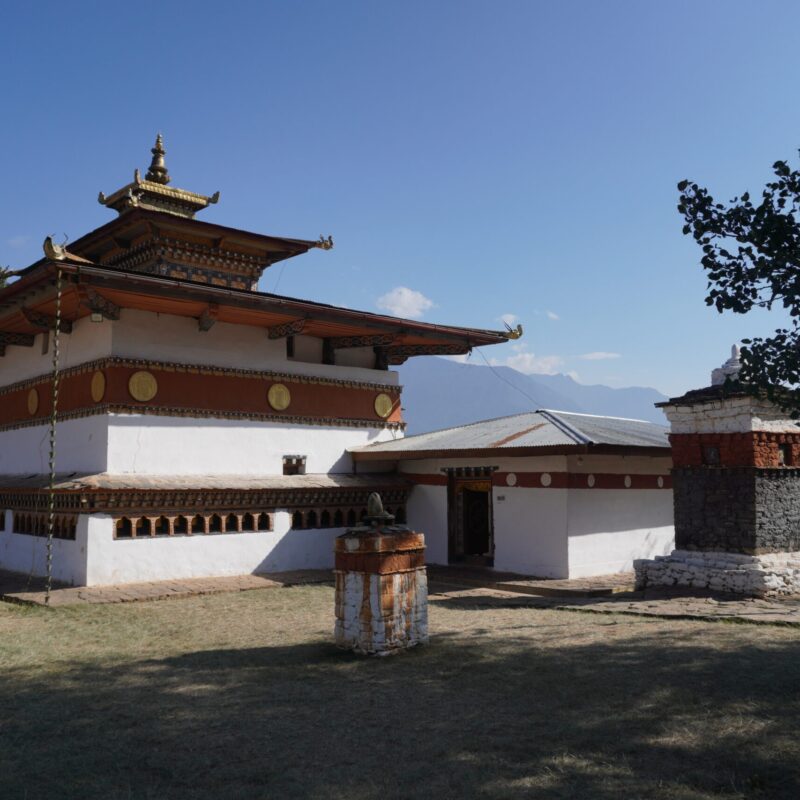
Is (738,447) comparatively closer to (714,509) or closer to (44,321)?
(714,509)

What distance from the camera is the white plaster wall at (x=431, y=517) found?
15.5m

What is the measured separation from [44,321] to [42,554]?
4591 mm

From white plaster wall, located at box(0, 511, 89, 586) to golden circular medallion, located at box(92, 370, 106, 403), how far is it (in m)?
2.24

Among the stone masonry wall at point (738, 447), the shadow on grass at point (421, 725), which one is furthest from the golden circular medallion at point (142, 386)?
the stone masonry wall at point (738, 447)

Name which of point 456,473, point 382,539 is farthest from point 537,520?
point 382,539

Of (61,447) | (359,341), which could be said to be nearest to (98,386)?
(61,447)

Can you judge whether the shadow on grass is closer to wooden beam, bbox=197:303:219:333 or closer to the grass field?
the grass field

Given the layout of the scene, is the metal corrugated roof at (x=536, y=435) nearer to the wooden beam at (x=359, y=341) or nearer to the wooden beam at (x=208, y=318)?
the wooden beam at (x=359, y=341)

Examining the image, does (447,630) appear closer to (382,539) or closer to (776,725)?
(382,539)

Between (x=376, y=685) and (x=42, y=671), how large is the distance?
10.8ft

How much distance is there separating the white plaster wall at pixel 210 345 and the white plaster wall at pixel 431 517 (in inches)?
123

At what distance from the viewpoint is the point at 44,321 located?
14953mm

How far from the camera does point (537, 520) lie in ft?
44.1

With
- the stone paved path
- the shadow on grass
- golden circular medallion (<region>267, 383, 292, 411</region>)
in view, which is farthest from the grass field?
golden circular medallion (<region>267, 383, 292, 411</region>)
